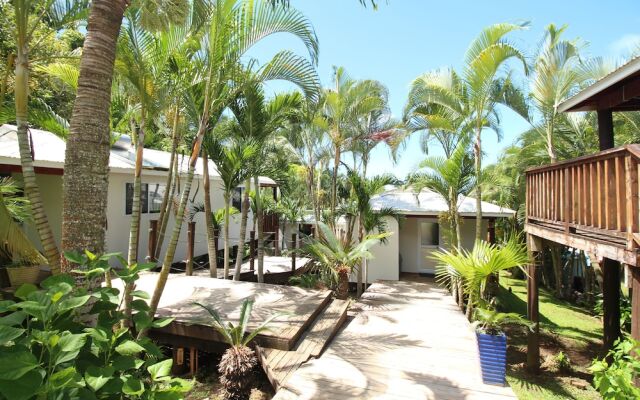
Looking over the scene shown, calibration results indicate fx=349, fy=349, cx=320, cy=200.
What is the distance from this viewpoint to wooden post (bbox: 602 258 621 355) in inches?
267

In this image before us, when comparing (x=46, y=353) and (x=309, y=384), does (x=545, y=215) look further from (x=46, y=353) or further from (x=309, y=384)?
(x=46, y=353)

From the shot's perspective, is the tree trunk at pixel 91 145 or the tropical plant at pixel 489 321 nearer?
the tree trunk at pixel 91 145

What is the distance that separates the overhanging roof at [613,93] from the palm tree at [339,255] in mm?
4882

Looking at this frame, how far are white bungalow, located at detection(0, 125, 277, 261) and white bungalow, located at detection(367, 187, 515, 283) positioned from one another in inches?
270

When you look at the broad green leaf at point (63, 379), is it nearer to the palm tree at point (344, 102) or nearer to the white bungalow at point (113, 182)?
the white bungalow at point (113, 182)

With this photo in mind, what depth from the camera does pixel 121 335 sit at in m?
2.08

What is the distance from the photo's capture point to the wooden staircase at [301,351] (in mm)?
4855

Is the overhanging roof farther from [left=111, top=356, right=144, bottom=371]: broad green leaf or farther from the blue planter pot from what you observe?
[left=111, top=356, right=144, bottom=371]: broad green leaf

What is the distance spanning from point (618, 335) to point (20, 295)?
9.16 m

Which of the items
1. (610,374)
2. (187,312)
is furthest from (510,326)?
(187,312)

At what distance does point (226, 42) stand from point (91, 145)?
2515 mm

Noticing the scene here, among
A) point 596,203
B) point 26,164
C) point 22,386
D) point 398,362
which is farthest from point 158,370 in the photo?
point 596,203

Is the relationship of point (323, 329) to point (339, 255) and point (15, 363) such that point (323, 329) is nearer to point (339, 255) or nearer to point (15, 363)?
point (339, 255)

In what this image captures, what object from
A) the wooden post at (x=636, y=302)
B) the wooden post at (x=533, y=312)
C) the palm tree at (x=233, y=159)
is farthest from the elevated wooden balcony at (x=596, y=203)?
the palm tree at (x=233, y=159)
